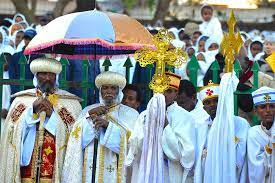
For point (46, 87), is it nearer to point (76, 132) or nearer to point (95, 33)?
point (76, 132)

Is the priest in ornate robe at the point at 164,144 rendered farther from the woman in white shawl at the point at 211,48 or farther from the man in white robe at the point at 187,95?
the woman in white shawl at the point at 211,48

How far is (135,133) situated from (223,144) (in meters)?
1.02

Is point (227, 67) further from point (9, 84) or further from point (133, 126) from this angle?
point (9, 84)

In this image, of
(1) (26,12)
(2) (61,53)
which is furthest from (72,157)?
(1) (26,12)

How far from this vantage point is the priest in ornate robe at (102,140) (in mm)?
13930

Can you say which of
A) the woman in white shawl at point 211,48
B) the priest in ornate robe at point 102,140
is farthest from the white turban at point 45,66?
the woman in white shawl at point 211,48

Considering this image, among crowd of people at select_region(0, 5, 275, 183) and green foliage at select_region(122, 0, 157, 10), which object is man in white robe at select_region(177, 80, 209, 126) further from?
green foliage at select_region(122, 0, 157, 10)

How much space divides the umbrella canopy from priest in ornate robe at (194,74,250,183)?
120cm

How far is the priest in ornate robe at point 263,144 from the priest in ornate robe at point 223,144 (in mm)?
117

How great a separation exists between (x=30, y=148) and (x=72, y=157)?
1.67ft

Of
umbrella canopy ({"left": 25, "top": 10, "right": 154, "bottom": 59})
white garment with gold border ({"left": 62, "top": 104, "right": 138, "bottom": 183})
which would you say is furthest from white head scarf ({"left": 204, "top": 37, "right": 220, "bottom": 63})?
white garment with gold border ({"left": 62, "top": 104, "right": 138, "bottom": 183})

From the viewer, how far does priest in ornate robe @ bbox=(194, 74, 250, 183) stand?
13.2 metres

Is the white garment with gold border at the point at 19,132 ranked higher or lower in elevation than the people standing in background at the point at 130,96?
lower

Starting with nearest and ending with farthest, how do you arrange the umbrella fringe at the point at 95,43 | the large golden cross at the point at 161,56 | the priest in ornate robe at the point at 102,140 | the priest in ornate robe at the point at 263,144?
1. the priest in ornate robe at the point at 263,144
2. the large golden cross at the point at 161,56
3. the umbrella fringe at the point at 95,43
4. the priest in ornate robe at the point at 102,140
